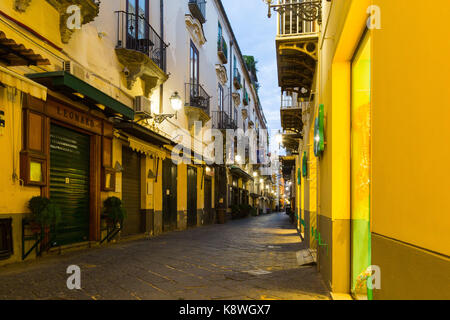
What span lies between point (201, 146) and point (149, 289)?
14930 mm

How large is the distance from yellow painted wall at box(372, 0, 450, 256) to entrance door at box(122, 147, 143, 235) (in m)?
9.27

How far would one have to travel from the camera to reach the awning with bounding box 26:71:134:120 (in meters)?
6.29

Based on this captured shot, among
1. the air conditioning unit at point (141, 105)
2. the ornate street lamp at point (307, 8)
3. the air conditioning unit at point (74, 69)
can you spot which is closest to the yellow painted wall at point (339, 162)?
the ornate street lamp at point (307, 8)

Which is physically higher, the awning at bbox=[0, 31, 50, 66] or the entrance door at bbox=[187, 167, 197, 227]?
the awning at bbox=[0, 31, 50, 66]

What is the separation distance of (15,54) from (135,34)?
526cm

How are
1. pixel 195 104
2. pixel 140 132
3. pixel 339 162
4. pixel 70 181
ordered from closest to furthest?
1. pixel 339 162
2. pixel 70 181
3. pixel 140 132
4. pixel 195 104

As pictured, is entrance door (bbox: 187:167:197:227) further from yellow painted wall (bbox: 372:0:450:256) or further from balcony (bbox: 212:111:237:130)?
yellow painted wall (bbox: 372:0:450:256)

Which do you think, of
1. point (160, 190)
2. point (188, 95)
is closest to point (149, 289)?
point (160, 190)

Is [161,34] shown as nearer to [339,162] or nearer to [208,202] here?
[339,162]

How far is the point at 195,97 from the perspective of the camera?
16672mm

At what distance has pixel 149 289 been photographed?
4.44m

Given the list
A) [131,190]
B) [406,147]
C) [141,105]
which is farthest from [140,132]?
[406,147]

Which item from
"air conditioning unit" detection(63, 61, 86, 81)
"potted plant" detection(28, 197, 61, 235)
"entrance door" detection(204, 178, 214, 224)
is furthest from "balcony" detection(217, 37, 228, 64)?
"potted plant" detection(28, 197, 61, 235)
